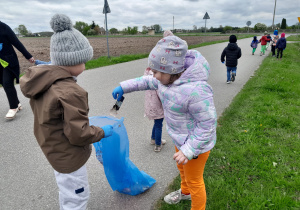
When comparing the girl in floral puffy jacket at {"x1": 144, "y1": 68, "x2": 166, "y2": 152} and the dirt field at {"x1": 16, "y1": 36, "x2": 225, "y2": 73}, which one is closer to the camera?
the girl in floral puffy jacket at {"x1": 144, "y1": 68, "x2": 166, "y2": 152}

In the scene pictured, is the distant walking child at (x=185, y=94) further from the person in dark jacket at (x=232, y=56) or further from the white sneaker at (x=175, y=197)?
the person in dark jacket at (x=232, y=56)

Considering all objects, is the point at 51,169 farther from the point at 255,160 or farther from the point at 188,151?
the point at 255,160

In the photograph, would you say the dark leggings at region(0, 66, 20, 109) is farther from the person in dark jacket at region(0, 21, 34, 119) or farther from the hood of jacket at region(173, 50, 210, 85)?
the hood of jacket at region(173, 50, 210, 85)

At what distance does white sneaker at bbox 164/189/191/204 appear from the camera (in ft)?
7.31

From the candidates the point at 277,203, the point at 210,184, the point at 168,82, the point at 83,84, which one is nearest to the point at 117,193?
the point at 210,184

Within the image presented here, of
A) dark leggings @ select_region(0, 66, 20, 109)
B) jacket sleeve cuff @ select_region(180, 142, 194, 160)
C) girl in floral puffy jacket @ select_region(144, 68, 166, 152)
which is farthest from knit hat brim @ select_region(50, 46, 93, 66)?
dark leggings @ select_region(0, 66, 20, 109)

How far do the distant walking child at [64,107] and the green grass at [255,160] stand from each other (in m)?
1.02

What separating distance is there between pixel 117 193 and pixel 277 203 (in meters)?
1.63

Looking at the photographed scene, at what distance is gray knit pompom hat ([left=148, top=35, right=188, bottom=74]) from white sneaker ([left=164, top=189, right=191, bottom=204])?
1.34 meters

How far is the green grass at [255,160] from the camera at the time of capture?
226cm

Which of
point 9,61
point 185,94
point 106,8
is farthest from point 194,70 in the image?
point 106,8

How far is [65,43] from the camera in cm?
147

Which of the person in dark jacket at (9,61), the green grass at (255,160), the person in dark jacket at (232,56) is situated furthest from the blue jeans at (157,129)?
the person in dark jacket at (232,56)

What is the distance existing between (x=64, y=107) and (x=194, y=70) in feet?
2.92
